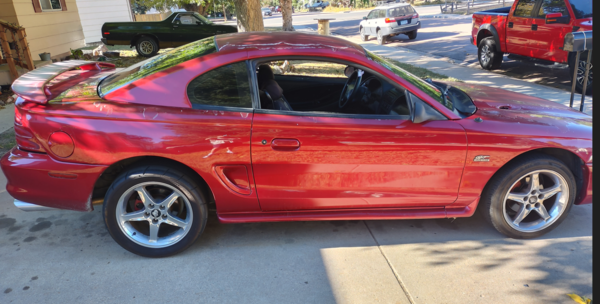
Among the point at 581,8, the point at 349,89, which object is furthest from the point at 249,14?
the point at 581,8

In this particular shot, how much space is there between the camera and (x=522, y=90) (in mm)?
7902

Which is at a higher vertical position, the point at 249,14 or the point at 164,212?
the point at 249,14

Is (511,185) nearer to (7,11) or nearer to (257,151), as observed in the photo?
(257,151)

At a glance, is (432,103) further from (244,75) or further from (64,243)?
(64,243)

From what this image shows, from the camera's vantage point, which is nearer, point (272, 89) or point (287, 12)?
point (272, 89)

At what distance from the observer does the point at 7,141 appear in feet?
18.8

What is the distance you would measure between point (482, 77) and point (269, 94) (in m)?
7.35

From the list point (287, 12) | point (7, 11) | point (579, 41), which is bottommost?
point (579, 41)

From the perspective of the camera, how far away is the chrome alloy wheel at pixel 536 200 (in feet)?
10.7

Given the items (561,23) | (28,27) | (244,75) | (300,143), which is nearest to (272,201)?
(300,143)

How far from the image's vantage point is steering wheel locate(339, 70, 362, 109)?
4009 millimetres

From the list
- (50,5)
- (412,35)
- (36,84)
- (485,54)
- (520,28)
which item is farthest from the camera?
(412,35)

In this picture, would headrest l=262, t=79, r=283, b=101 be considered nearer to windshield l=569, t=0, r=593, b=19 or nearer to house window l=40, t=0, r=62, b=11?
windshield l=569, t=0, r=593, b=19

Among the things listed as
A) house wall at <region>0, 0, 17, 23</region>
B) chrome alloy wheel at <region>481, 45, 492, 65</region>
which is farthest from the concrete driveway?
house wall at <region>0, 0, 17, 23</region>
